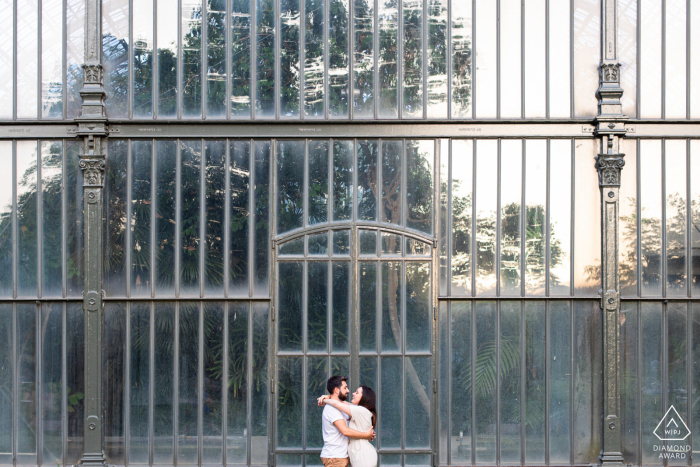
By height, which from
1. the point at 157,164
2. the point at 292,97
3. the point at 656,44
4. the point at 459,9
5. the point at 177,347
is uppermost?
the point at 459,9

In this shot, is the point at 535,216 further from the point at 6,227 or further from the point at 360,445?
the point at 6,227

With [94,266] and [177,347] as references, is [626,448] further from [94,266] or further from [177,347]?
[94,266]

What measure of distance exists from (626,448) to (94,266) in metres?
8.54

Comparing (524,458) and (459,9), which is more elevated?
(459,9)

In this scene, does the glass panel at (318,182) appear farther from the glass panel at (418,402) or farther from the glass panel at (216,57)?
the glass panel at (418,402)

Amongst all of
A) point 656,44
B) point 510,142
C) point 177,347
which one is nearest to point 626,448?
point 510,142

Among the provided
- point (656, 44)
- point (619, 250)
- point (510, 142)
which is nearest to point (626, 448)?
point (619, 250)

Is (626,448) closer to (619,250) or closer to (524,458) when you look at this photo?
(524,458)

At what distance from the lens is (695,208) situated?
802cm

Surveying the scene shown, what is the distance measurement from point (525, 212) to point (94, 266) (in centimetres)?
663

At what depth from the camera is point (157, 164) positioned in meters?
8.03

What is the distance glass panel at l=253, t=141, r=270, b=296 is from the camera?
314 inches

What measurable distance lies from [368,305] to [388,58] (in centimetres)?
385

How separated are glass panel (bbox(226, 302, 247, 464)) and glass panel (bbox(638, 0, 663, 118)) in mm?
6937
